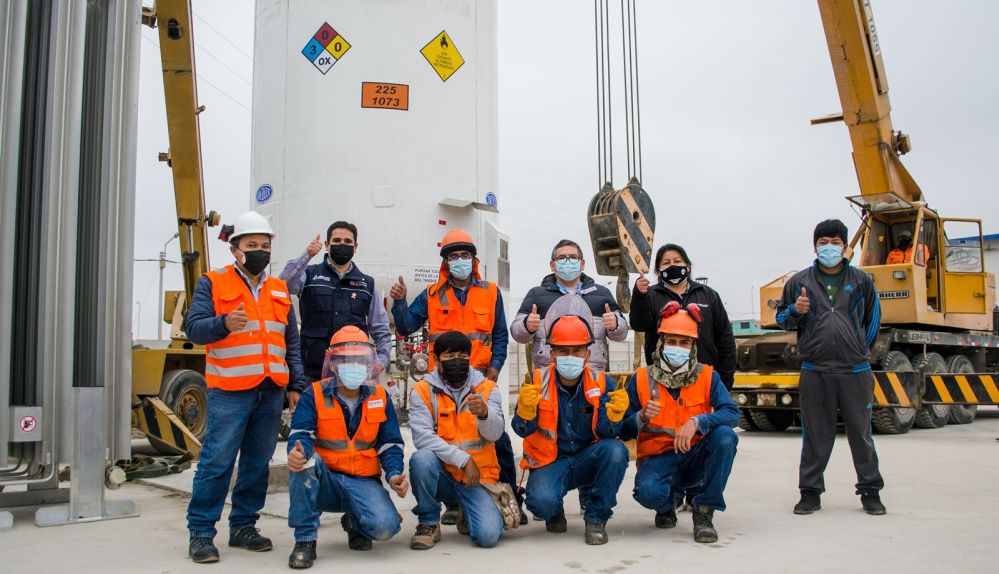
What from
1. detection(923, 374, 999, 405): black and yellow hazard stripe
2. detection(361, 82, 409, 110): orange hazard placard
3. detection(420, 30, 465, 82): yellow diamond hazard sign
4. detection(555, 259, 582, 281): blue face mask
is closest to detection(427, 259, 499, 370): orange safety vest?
detection(555, 259, 582, 281): blue face mask

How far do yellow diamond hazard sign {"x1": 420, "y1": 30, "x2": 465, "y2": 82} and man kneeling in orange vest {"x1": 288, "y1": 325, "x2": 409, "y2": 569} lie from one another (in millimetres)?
3552

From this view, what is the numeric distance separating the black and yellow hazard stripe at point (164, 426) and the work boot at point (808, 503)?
5.98 metres

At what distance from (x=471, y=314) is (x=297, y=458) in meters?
1.78

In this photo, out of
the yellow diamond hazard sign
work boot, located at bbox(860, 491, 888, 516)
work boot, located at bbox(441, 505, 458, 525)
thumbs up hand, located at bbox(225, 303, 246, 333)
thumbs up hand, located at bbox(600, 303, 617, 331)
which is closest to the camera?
thumbs up hand, located at bbox(225, 303, 246, 333)

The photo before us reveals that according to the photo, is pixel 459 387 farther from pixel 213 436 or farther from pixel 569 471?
pixel 213 436

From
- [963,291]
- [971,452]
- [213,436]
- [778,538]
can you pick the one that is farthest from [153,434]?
[963,291]

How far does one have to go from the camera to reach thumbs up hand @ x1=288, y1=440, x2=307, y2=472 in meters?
4.31

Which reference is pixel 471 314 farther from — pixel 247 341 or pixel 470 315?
pixel 247 341

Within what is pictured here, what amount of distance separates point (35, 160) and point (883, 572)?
224 inches

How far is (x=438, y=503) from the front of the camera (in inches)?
193

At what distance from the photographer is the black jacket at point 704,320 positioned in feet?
18.9

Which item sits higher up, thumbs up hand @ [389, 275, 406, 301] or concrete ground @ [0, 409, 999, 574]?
thumbs up hand @ [389, 275, 406, 301]

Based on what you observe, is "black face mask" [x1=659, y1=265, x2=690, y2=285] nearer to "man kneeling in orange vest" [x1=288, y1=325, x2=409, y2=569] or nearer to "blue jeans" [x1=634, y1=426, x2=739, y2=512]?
"blue jeans" [x1=634, y1=426, x2=739, y2=512]

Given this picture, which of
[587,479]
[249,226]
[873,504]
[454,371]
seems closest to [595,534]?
[587,479]
